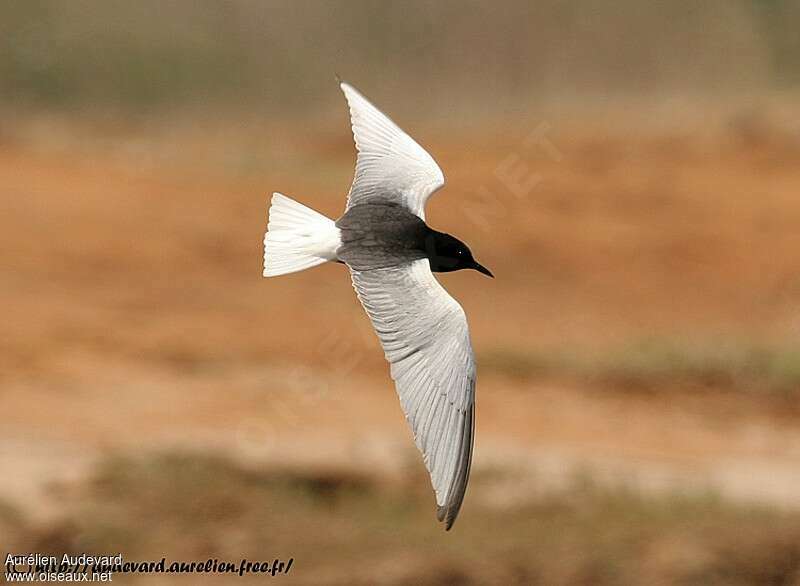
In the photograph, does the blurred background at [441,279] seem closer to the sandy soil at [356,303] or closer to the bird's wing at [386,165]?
the sandy soil at [356,303]

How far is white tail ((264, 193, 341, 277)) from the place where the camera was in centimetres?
429

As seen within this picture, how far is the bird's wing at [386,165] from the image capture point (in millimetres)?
4652

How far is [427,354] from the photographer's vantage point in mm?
4422

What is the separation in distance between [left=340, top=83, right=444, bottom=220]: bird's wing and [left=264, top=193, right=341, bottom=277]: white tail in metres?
0.17

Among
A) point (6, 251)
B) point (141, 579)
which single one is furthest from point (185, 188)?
point (141, 579)

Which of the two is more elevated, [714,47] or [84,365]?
[714,47]

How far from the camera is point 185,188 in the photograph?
18.1 m

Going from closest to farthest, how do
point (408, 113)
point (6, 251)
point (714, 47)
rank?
point (6, 251), point (408, 113), point (714, 47)

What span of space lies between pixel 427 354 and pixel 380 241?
38 centimetres

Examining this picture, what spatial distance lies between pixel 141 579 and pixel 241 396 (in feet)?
13.6

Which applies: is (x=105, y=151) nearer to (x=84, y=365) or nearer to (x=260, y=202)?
(x=260, y=202)

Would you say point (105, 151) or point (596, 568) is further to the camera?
point (105, 151)

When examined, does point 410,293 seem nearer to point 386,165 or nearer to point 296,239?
point 296,239

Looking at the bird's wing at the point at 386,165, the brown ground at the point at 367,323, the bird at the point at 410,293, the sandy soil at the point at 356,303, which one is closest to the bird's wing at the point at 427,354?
the bird at the point at 410,293
